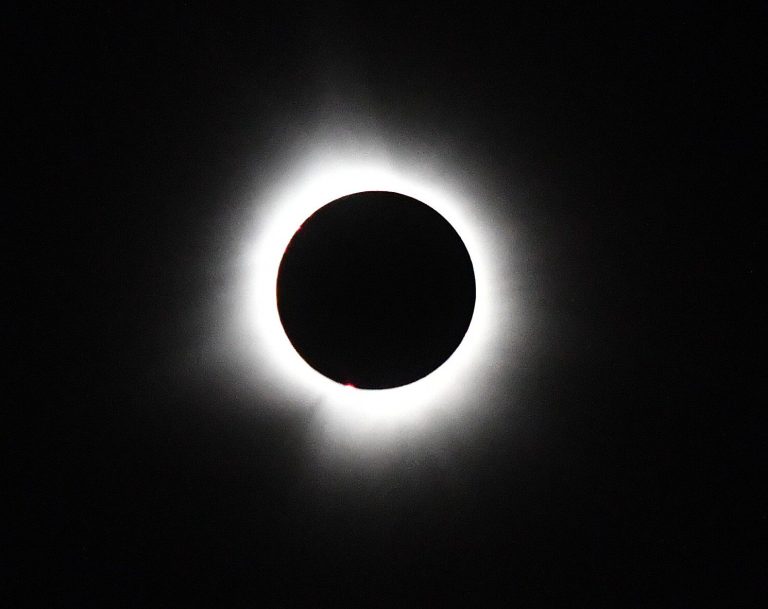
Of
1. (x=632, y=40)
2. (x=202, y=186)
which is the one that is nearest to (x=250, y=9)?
(x=202, y=186)

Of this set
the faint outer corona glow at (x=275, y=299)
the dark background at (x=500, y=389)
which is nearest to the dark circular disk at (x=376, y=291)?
the faint outer corona glow at (x=275, y=299)

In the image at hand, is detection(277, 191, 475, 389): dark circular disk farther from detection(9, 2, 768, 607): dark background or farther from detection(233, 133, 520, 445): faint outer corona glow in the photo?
detection(9, 2, 768, 607): dark background

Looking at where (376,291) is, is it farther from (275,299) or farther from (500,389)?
(500,389)

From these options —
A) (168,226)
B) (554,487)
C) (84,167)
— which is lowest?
(554,487)

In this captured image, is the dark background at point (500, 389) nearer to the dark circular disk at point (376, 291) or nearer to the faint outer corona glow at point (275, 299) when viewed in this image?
the faint outer corona glow at point (275, 299)

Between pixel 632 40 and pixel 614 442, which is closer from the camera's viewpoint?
pixel 632 40

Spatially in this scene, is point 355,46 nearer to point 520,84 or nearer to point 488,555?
point 520,84
